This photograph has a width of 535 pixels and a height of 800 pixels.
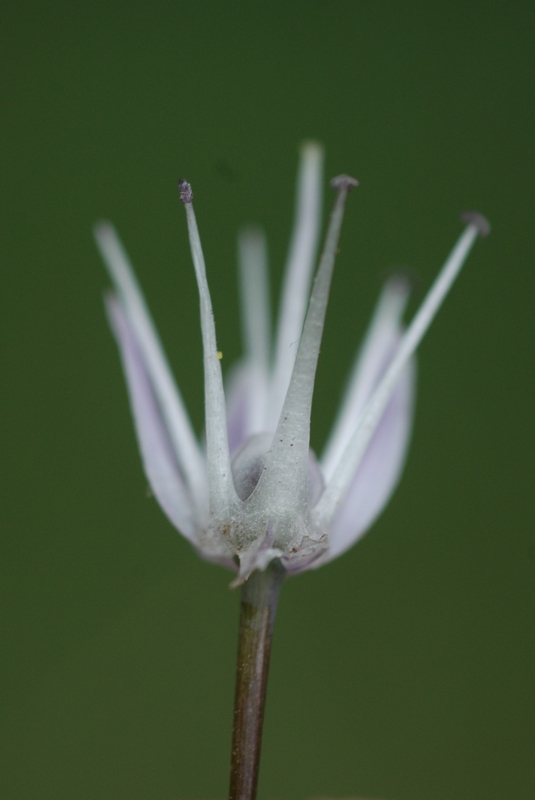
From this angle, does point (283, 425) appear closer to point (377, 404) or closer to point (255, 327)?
point (377, 404)

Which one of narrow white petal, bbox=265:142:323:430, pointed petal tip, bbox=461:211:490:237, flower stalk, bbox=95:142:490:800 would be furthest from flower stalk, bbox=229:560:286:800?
pointed petal tip, bbox=461:211:490:237

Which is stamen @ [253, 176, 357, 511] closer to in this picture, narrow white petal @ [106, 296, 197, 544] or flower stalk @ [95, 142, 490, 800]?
flower stalk @ [95, 142, 490, 800]

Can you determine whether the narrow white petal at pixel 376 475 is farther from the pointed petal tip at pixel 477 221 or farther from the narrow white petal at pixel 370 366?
the pointed petal tip at pixel 477 221

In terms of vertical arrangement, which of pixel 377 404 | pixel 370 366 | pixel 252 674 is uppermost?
pixel 370 366

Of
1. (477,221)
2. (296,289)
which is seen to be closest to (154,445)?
(296,289)

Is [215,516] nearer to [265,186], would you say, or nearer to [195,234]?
[195,234]

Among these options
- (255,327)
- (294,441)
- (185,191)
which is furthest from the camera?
(255,327)
